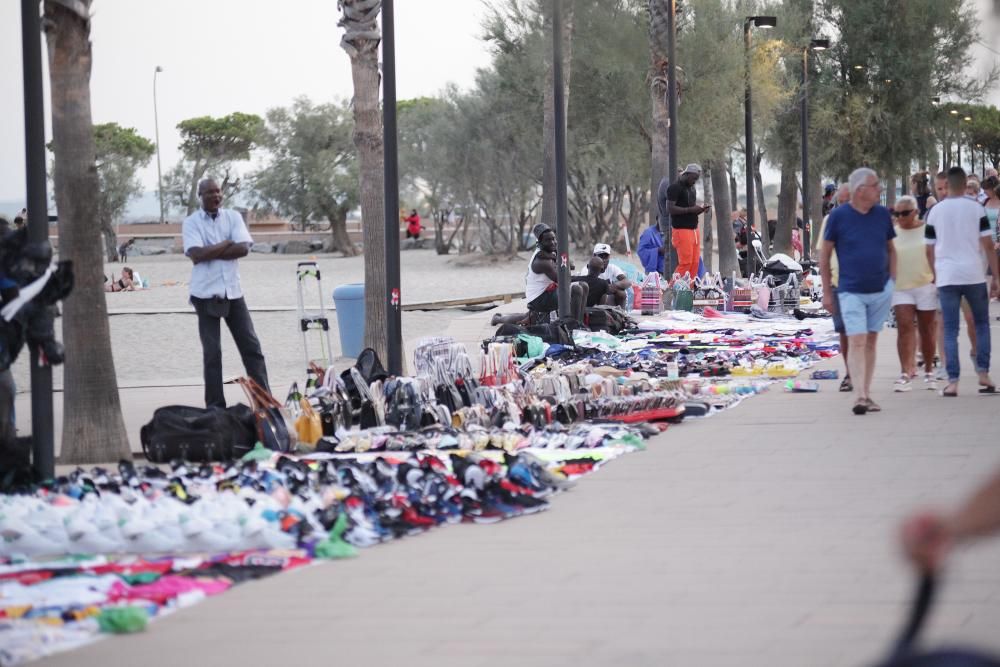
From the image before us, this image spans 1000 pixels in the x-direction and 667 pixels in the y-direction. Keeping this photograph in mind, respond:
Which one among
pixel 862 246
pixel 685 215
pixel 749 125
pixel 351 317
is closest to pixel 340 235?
pixel 749 125

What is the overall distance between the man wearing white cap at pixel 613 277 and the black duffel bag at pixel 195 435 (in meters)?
12.0

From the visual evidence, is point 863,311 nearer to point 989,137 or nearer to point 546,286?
point 546,286

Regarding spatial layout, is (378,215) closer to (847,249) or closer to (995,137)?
(847,249)

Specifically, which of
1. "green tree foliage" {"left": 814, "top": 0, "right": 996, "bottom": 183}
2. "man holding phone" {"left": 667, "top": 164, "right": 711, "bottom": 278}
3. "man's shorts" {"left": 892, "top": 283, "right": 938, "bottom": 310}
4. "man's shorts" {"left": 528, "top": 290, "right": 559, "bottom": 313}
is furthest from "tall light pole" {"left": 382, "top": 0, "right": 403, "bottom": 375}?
"green tree foliage" {"left": 814, "top": 0, "right": 996, "bottom": 183}

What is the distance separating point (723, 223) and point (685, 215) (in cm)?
1775

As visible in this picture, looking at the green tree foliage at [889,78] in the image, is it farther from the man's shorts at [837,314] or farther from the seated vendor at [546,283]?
the man's shorts at [837,314]

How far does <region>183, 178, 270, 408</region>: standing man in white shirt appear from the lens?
1220 cm

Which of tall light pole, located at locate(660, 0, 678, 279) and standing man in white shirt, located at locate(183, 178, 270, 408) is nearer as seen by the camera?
standing man in white shirt, located at locate(183, 178, 270, 408)

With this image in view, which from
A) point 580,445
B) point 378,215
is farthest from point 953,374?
point 378,215

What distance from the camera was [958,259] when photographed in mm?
12414

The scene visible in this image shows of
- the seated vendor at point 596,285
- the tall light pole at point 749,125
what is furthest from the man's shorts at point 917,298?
the tall light pole at point 749,125

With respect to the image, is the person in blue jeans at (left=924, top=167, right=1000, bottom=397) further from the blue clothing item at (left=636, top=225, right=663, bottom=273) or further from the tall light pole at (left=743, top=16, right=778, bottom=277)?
the tall light pole at (left=743, top=16, right=778, bottom=277)

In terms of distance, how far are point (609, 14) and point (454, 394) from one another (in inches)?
1144

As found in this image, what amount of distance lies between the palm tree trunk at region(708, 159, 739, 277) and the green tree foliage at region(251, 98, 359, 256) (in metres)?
27.3
